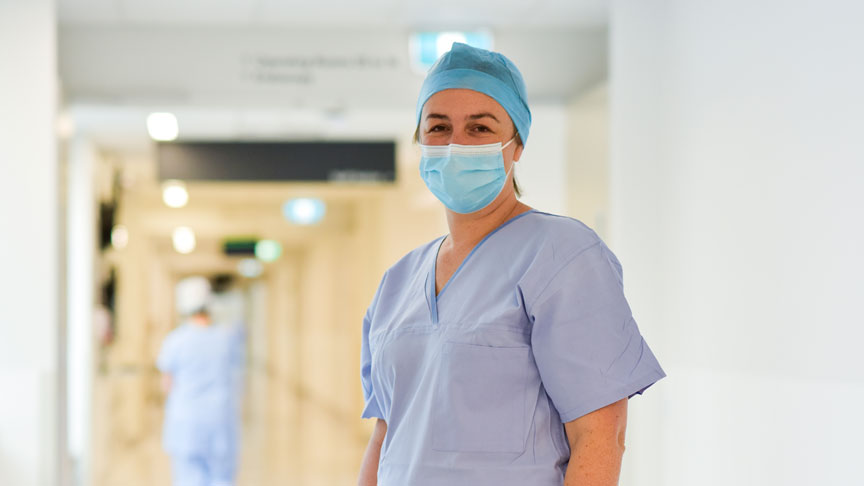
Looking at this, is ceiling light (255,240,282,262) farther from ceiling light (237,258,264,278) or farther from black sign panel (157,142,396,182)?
black sign panel (157,142,396,182)

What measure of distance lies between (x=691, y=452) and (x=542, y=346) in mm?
2560

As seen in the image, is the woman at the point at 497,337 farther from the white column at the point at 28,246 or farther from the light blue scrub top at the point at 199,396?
the light blue scrub top at the point at 199,396

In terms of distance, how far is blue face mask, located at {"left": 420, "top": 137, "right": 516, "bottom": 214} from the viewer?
1496mm

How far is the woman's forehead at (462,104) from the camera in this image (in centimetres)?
151

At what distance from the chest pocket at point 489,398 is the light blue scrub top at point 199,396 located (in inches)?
198

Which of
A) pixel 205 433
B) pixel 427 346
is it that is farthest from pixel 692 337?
pixel 205 433

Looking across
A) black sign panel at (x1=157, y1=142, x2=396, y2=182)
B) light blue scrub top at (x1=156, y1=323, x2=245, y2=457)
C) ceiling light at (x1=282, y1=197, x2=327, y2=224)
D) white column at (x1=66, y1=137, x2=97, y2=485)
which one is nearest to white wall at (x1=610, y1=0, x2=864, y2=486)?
black sign panel at (x1=157, y1=142, x2=396, y2=182)

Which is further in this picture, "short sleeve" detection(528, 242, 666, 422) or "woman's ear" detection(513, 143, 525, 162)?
"woman's ear" detection(513, 143, 525, 162)

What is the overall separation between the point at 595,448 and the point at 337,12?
362cm

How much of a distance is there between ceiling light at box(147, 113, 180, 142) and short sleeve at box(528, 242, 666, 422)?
5.60 m

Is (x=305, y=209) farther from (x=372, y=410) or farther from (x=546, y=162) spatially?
(x=372, y=410)

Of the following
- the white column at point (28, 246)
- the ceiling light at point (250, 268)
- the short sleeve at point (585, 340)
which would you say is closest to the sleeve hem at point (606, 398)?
the short sleeve at point (585, 340)

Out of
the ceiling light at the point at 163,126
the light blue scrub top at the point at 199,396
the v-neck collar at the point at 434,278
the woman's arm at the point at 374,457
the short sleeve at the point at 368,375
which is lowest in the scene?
the light blue scrub top at the point at 199,396

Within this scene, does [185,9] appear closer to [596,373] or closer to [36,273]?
[36,273]
